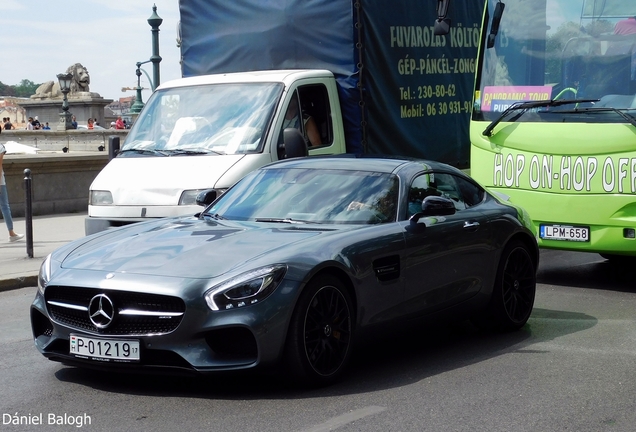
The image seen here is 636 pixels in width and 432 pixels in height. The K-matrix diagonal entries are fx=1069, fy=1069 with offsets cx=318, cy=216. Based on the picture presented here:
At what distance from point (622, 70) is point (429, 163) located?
325 cm

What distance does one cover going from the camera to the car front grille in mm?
5797

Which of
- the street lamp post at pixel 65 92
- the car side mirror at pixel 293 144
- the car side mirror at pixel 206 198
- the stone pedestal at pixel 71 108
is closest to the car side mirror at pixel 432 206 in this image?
the car side mirror at pixel 206 198

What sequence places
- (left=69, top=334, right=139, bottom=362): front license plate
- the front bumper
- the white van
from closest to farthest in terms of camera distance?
the front bumper
(left=69, top=334, right=139, bottom=362): front license plate
the white van

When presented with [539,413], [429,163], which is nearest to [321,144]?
[429,163]

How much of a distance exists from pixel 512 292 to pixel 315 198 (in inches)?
73.5

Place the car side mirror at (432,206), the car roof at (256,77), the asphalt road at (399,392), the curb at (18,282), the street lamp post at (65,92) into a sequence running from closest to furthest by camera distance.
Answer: the asphalt road at (399,392) → the car side mirror at (432,206) → the curb at (18,282) → the car roof at (256,77) → the street lamp post at (65,92)

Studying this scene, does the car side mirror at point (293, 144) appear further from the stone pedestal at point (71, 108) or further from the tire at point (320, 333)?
the stone pedestal at point (71, 108)

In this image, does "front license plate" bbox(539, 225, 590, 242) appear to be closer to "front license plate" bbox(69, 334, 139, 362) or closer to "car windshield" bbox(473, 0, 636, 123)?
"car windshield" bbox(473, 0, 636, 123)

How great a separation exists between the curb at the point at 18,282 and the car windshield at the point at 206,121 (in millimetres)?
1696

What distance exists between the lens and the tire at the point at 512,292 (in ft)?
25.7

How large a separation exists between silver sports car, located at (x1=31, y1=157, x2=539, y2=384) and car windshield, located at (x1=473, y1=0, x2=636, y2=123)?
8.63 feet

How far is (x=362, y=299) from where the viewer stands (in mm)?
6375

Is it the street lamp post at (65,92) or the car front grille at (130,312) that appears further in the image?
the street lamp post at (65,92)

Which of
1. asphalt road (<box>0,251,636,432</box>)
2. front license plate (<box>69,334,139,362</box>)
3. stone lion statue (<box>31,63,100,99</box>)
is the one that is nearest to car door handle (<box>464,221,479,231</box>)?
asphalt road (<box>0,251,636,432</box>)
